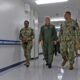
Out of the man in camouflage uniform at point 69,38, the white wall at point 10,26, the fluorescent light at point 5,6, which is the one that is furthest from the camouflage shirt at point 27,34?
the man in camouflage uniform at point 69,38

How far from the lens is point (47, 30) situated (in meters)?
6.18

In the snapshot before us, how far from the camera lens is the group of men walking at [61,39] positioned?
18.1 feet

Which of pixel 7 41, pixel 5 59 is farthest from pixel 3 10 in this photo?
pixel 5 59

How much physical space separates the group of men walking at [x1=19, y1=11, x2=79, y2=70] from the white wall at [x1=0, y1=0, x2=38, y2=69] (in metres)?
0.43

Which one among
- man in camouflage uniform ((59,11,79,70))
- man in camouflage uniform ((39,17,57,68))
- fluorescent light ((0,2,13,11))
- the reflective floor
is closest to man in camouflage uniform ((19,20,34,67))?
man in camouflage uniform ((39,17,57,68))

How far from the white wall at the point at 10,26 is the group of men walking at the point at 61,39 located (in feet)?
1.42

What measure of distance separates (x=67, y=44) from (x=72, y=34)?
34 cm

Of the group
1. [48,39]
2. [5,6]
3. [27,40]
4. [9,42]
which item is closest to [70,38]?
[48,39]

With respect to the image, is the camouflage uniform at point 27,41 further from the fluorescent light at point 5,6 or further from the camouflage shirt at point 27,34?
the fluorescent light at point 5,6

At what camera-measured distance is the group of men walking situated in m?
5.52

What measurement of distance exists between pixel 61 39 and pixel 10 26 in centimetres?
172

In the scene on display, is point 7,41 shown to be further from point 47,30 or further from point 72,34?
point 72,34

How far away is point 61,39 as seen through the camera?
223 inches

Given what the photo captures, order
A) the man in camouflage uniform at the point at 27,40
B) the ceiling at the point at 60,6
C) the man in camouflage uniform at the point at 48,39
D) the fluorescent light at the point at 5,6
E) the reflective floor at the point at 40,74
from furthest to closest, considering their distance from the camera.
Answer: the ceiling at the point at 60,6 → the man in camouflage uniform at the point at 27,40 → the man in camouflage uniform at the point at 48,39 → the fluorescent light at the point at 5,6 → the reflective floor at the point at 40,74
